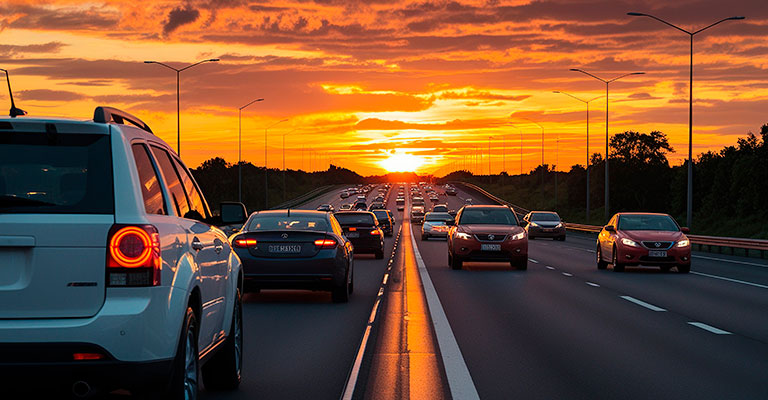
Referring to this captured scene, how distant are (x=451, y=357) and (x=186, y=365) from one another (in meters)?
4.37

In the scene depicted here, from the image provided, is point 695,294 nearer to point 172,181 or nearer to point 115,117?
point 172,181

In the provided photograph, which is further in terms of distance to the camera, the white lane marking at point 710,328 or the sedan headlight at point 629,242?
the sedan headlight at point 629,242

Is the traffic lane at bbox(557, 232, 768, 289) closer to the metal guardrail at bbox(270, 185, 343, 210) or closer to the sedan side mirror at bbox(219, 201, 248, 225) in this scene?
the sedan side mirror at bbox(219, 201, 248, 225)

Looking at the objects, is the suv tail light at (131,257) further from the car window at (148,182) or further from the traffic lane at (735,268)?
the traffic lane at (735,268)

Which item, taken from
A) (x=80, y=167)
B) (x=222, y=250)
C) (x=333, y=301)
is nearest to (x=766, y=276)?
(x=333, y=301)

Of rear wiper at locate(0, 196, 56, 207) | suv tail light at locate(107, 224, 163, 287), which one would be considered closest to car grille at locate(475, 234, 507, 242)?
suv tail light at locate(107, 224, 163, 287)

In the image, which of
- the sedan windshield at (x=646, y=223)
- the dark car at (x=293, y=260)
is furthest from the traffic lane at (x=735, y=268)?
the dark car at (x=293, y=260)

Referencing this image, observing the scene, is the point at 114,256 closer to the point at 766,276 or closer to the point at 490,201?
the point at 766,276

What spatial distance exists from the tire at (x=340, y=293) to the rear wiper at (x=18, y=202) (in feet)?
35.9

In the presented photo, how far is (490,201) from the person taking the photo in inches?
5418

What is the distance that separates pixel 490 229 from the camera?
26.4m

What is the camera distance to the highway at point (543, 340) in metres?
8.59

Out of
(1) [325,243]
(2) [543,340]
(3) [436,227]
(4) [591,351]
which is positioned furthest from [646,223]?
(3) [436,227]

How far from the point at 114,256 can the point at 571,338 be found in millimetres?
7476
